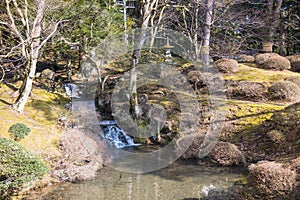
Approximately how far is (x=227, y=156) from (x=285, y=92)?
507 centimetres

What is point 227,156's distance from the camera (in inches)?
300

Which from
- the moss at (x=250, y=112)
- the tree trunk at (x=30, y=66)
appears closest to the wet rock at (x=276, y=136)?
the moss at (x=250, y=112)

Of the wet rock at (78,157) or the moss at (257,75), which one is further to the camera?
the moss at (257,75)

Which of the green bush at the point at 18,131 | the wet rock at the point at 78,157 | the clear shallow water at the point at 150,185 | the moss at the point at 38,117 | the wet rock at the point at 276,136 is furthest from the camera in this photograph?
the wet rock at the point at 276,136

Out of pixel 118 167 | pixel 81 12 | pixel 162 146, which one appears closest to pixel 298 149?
pixel 162 146

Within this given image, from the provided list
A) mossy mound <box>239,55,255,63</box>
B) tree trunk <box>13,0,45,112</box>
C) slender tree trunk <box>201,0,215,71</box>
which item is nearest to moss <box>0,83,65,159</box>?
tree trunk <box>13,0,45,112</box>

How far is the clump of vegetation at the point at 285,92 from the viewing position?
35.8 feet

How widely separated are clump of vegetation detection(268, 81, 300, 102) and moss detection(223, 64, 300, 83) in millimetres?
1728

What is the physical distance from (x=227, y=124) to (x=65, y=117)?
5.94 metres

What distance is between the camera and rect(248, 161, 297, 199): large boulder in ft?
14.9

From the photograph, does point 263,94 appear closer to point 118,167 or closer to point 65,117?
point 118,167

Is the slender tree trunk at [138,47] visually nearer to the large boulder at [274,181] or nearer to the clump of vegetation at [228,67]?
the clump of vegetation at [228,67]

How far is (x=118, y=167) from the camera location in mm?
7766

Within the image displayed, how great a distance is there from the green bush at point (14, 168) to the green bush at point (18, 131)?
197 centimetres
